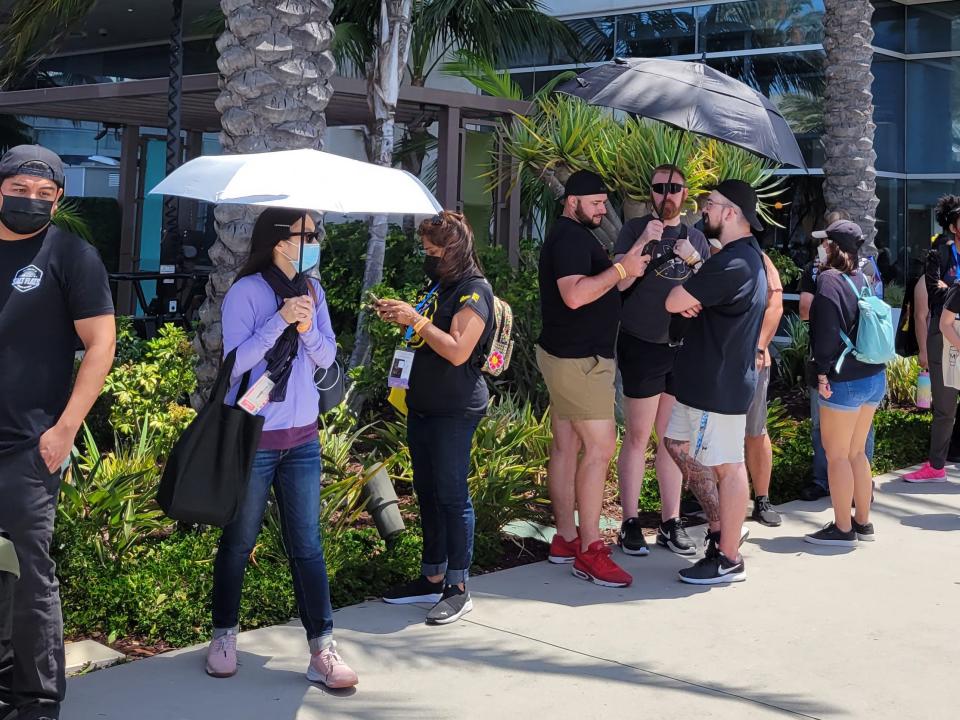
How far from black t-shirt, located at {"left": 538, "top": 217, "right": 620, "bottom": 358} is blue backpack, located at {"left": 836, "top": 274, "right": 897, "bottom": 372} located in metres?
1.47

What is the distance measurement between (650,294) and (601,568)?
1.49 m

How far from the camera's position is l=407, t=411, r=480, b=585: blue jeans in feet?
16.6

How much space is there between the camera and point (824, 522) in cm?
734

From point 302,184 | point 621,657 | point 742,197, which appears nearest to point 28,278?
point 302,184

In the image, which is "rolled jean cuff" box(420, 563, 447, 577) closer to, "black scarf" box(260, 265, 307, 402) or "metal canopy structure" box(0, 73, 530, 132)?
"black scarf" box(260, 265, 307, 402)

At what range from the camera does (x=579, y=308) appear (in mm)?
5746

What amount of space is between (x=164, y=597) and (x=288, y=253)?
5.33ft

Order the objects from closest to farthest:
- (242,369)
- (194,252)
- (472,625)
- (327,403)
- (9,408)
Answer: (9,408) → (242,369) → (327,403) → (472,625) → (194,252)

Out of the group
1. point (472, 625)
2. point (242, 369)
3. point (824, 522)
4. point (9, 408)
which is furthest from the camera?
point (824, 522)

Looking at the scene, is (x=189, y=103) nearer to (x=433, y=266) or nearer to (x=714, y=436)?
(x=433, y=266)

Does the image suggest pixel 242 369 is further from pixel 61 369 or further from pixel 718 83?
pixel 718 83

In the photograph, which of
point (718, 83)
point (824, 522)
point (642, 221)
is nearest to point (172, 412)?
point (642, 221)

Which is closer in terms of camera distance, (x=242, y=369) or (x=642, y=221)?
(x=242, y=369)

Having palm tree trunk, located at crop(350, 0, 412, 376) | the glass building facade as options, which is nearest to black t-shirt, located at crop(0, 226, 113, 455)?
palm tree trunk, located at crop(350, 0, 412, 376)
